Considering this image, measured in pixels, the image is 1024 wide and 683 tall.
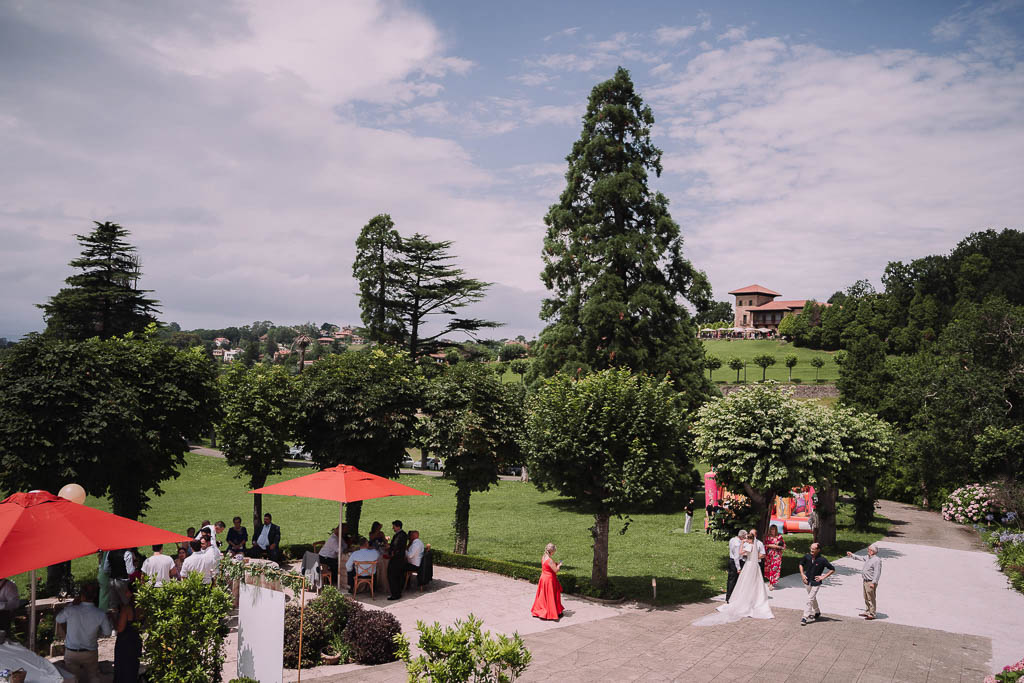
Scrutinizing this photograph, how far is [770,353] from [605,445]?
10718 centimetres

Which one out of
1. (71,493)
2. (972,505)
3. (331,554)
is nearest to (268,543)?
(331,554)

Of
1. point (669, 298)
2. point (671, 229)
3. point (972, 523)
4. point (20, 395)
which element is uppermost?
point (671, 229)

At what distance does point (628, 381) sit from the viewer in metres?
15.3

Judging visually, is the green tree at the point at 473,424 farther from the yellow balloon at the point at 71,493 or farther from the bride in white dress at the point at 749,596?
the yellow balloon at the point at 71,493

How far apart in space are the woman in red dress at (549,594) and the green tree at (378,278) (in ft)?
106

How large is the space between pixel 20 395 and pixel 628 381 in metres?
13.1

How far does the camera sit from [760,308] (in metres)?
150

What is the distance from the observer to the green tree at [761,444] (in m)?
17.0

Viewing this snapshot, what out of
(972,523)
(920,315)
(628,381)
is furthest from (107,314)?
(920,315)

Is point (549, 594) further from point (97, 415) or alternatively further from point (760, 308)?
point (760, 308)

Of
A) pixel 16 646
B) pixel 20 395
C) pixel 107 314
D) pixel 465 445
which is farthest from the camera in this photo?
pixel 107 314

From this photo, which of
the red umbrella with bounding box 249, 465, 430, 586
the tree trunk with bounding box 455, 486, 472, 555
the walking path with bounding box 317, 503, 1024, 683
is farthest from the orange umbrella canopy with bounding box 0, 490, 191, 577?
the tree trunk with bounding box 455, 486, 472, 555

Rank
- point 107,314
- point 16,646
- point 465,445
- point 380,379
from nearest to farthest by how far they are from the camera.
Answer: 1. point 16,646
2. point 465,445
3. point 380,379
4. point 107,314

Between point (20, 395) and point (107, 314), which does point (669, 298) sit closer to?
point (20, 395)
